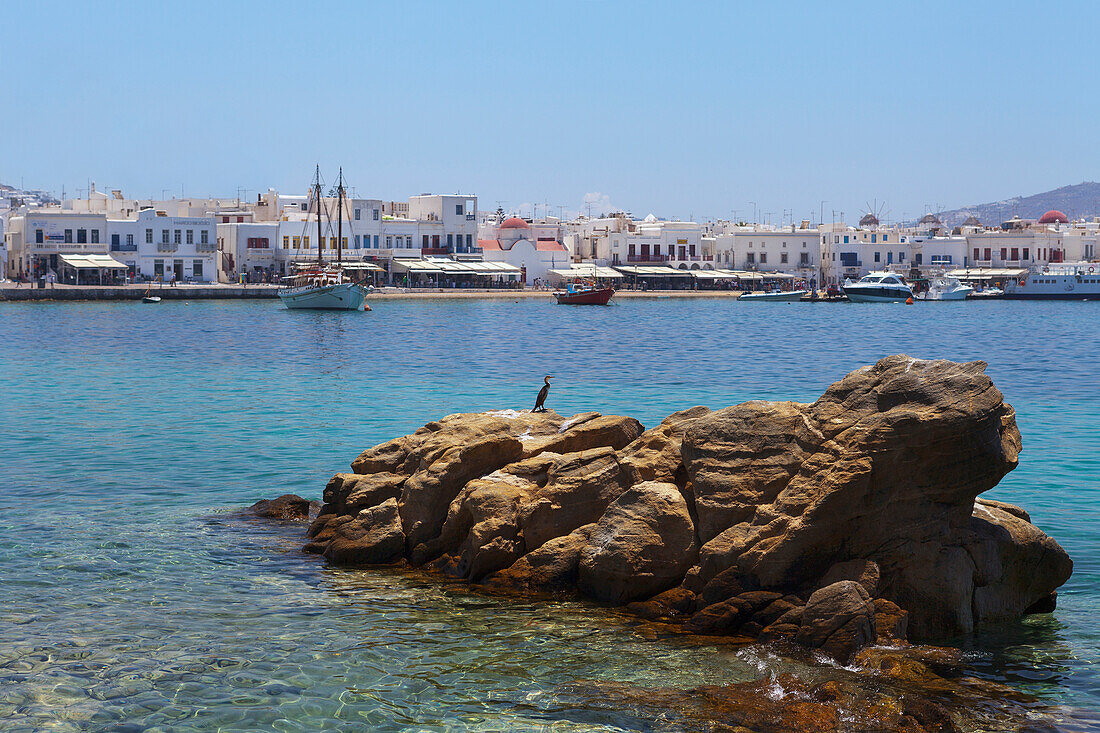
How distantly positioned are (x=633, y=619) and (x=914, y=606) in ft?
7.62

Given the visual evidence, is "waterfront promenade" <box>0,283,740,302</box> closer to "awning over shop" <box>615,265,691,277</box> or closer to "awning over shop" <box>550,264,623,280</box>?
"awning over shop" <box>550,264,623,280</box>

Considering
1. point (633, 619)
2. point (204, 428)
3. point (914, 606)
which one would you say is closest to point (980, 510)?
point (914, 606)

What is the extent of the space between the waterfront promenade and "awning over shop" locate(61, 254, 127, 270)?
1.48m

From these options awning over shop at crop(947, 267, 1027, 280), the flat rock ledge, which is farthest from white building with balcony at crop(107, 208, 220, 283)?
the flat rock ledge

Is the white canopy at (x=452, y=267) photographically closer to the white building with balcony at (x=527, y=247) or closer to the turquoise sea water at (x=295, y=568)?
the white building with balcony at (x=527, y=247)

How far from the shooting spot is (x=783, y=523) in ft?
30.9

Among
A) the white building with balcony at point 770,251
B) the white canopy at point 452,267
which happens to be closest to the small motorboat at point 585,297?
the white canopy at point 452,267

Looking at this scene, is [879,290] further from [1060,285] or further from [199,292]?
[199,292]

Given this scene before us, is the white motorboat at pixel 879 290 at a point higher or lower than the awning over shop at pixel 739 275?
lower

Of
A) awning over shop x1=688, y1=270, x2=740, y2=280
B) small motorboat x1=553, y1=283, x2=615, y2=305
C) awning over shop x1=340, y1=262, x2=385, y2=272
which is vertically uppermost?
awning over shop x1=340, y1=262, x2=385, y2=272

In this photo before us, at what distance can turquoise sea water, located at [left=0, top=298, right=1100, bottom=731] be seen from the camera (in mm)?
7980

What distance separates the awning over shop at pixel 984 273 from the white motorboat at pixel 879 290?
13.8 metres

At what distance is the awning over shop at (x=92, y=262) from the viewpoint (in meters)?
77.4

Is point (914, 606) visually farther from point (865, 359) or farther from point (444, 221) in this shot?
point (444, 221)
